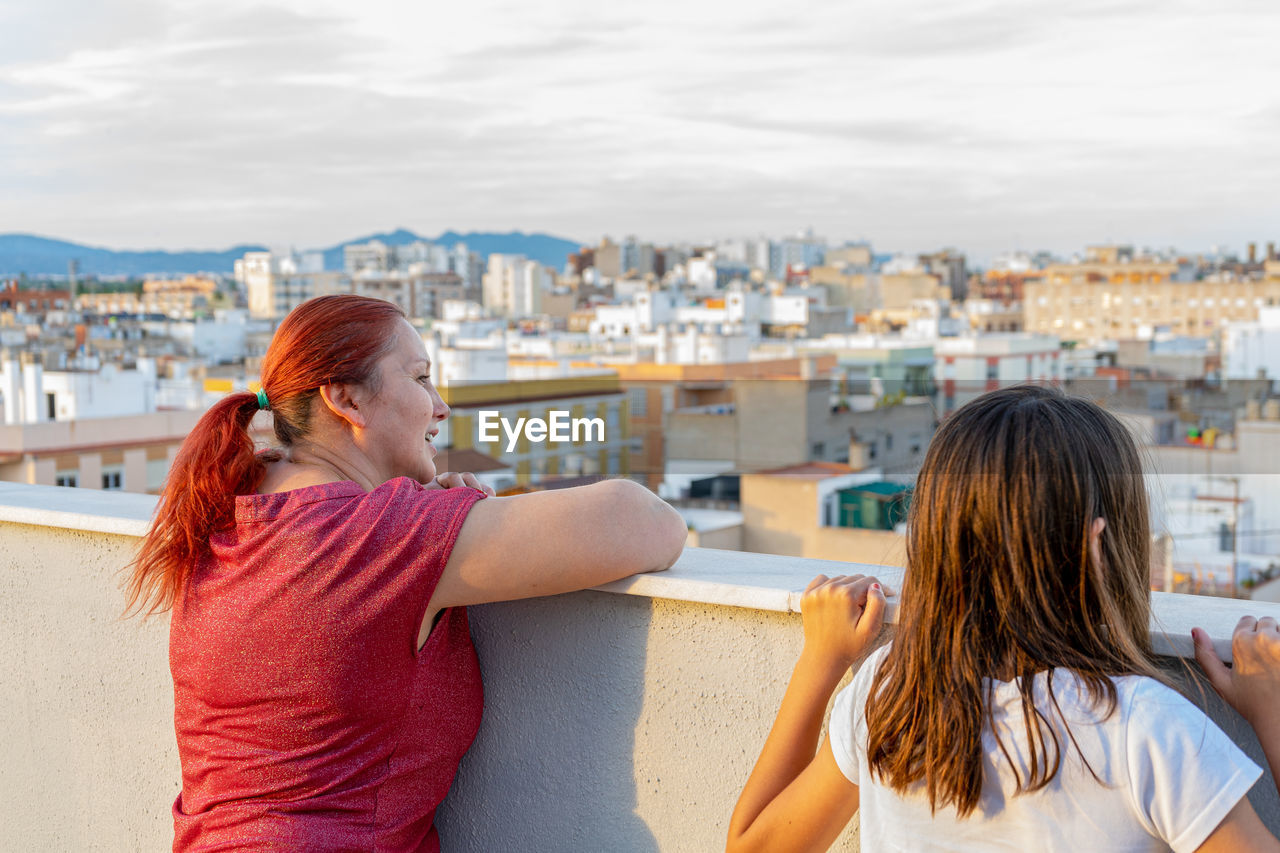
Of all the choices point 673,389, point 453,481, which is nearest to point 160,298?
point 673,389

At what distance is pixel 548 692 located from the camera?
1.19 meters

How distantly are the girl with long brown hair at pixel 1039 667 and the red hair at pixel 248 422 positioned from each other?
561 mm

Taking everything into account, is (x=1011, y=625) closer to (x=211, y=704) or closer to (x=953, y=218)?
(x=211, y=704)

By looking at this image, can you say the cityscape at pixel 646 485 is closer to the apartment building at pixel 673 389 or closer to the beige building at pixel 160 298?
the apartment building at pixel 673 389

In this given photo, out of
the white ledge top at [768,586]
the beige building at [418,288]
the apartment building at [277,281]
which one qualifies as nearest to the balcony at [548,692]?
the white ledge top at [768,586]

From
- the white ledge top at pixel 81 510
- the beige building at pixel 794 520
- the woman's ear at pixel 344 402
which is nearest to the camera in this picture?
the woman's ear at pixel 344 402

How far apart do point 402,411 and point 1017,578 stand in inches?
24.6

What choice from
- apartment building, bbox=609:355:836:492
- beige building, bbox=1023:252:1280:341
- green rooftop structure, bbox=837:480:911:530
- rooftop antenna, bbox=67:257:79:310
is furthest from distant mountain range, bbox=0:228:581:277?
beige building, bbox=1023:252:1280:341

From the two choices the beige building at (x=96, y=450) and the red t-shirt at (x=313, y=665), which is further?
the beige building at (x=96, y=450)

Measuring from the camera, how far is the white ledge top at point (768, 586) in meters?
0.88

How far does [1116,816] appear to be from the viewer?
0.78 metres

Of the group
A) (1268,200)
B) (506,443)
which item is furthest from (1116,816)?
(1268,200)

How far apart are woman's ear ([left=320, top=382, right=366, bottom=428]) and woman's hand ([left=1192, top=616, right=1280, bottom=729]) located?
751 mm

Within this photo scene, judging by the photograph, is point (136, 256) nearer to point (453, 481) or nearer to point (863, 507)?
point (863, 507)
